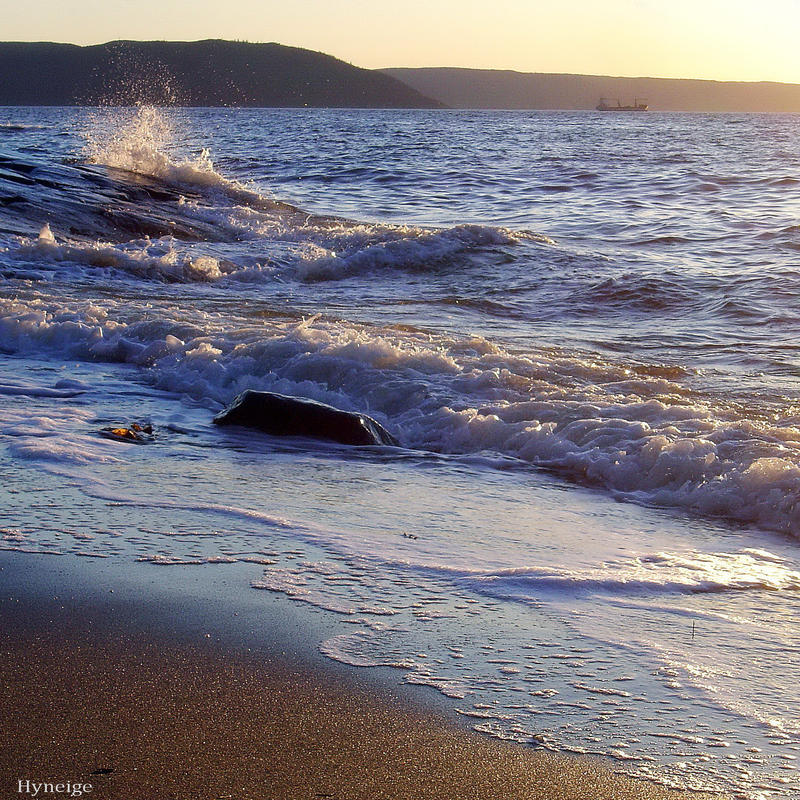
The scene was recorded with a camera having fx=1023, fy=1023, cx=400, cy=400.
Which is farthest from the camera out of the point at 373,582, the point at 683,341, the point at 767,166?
the point at 767,166

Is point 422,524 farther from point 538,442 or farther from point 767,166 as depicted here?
point 767,166

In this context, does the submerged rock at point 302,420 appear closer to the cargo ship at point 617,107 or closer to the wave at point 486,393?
the wave at point 486,393

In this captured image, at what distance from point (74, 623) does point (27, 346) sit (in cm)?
492

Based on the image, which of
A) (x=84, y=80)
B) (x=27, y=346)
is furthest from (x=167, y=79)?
(x=27, y=346)

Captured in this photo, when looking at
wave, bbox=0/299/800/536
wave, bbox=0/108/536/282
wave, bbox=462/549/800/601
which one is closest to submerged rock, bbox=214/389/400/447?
wave, bbox=0/299/800/536

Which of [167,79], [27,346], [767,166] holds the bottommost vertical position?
[27,346]

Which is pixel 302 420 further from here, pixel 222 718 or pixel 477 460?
pixel 222 718

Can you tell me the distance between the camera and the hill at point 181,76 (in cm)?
13138

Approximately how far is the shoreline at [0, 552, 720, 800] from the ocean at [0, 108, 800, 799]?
0.41 ft

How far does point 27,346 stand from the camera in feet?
23.7

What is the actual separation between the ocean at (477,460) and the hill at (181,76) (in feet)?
401

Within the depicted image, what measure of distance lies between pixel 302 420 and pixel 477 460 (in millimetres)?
929

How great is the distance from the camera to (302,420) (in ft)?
17.0
